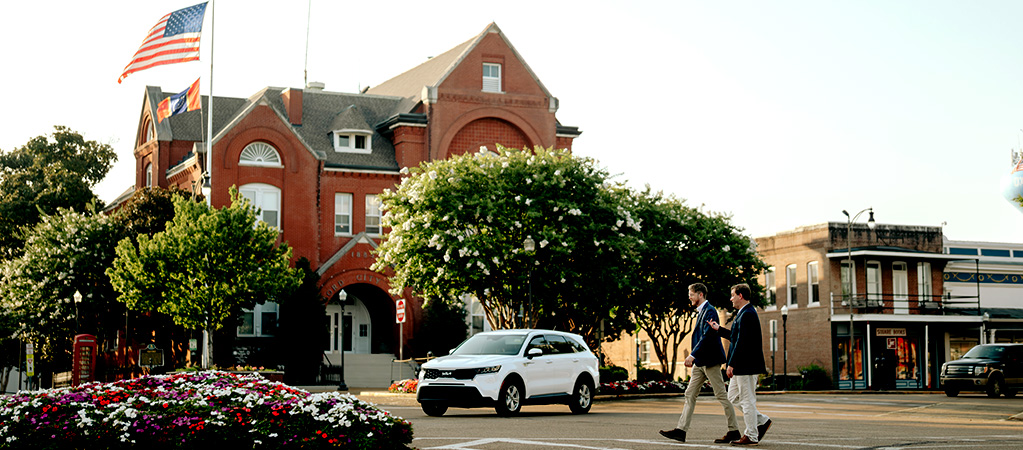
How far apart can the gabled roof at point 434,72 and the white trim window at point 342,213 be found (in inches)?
187

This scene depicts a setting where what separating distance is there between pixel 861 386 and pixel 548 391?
31134 mm

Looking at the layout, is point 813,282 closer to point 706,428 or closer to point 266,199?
point 266,199

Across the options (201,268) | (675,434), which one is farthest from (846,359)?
(675,434)

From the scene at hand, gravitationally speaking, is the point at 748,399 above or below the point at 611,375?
above

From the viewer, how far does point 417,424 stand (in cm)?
1722

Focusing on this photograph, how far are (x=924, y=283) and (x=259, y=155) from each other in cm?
2953

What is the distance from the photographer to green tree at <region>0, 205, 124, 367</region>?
42.3m

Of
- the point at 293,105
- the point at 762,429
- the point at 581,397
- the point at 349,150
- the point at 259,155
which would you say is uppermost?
the point at 293,105

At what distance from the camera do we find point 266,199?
151ft

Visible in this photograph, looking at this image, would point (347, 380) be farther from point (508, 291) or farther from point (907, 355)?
point (907, 355)

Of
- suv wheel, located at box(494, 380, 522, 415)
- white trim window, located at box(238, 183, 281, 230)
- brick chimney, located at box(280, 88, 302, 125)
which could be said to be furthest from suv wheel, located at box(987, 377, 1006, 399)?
brick chimney, located at box(280, 88, 302, 125)

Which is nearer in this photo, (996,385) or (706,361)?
(706,361)

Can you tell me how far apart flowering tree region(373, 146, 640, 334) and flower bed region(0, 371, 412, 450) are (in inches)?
736

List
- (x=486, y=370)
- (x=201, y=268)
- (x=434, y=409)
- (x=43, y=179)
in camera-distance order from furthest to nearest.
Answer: (x=43, y=179) < (x=201, y=268) < (x=434, y=409) < (x=486, y=370)
